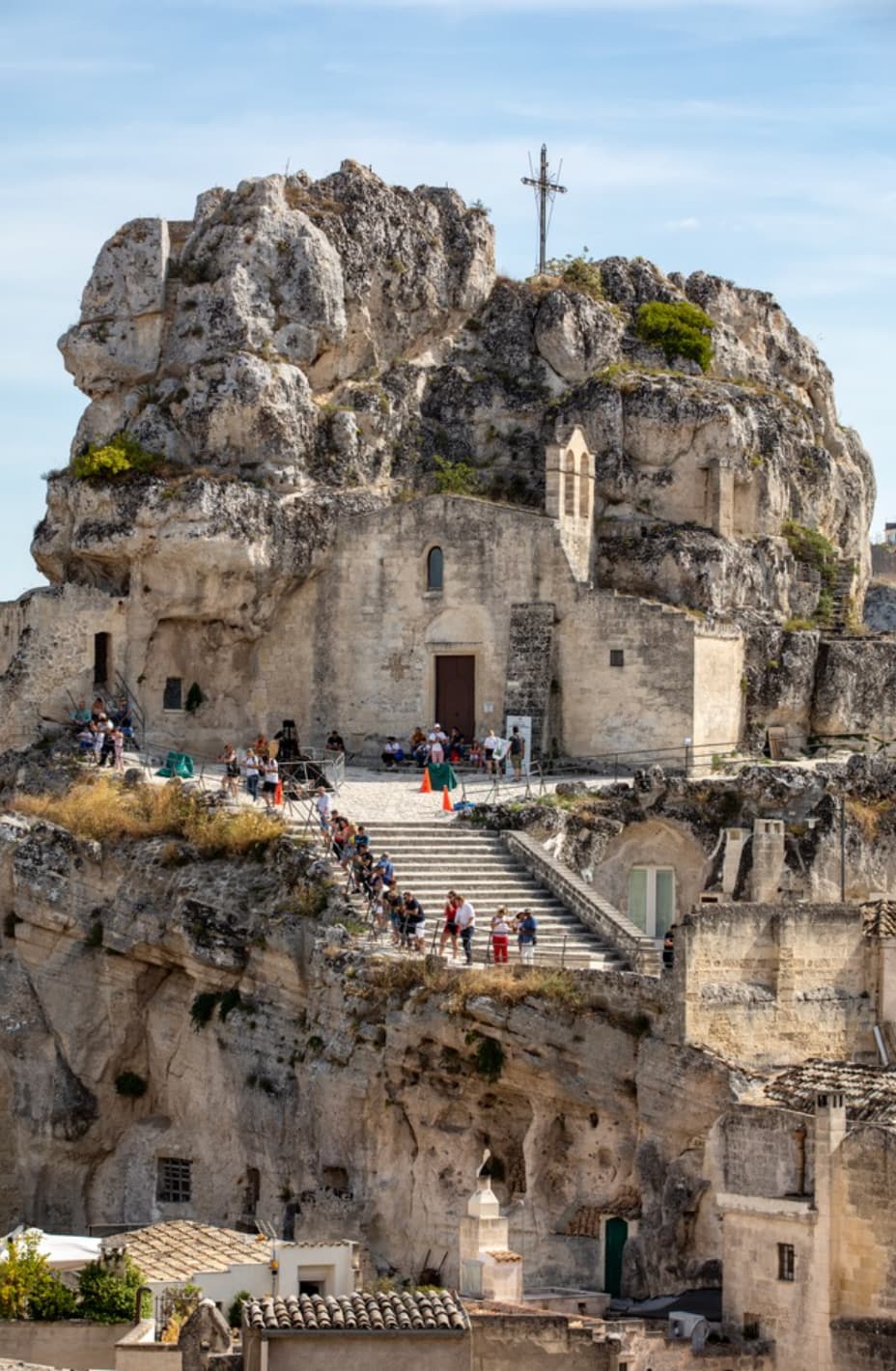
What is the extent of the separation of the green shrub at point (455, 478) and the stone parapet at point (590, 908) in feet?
38.4

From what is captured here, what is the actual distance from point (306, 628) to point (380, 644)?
168 centimetres

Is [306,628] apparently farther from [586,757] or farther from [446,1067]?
[446,1067]

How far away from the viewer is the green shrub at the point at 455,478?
6725cm

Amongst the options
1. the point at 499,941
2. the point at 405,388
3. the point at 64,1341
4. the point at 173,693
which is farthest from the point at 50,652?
the point at 64,1341

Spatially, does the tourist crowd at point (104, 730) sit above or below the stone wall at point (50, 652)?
below

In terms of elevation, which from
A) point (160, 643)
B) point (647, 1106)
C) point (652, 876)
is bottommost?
point (647, 1106)

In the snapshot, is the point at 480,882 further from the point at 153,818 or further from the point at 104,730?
the point at 104,730

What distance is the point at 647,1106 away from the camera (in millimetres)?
49375

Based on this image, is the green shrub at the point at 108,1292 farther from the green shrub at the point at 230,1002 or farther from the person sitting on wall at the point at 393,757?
the person sitting on wall at the point at 393,757

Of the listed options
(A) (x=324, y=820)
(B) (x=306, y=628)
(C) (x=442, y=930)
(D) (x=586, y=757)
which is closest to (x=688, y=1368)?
(C) (x=442, y=930)

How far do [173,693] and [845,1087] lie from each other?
23580 millimetres

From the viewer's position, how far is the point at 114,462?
6531cm

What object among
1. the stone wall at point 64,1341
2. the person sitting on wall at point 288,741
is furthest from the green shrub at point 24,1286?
the person sitting on wall at point 288,741

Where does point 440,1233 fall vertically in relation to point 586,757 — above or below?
below
